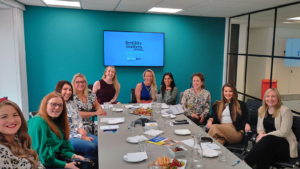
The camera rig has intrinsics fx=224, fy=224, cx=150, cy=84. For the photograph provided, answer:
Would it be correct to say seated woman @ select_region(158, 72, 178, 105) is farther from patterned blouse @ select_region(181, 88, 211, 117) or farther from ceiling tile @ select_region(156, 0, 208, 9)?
ceiling tile @ select_region(156, 0, 208, 9)

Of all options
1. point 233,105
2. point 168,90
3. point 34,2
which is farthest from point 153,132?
point 34,2

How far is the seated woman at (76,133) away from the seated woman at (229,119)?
5.28 feet

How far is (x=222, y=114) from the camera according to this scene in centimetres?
343

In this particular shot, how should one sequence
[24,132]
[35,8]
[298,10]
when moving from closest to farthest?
[24,132]
[298,10]
[35,8]

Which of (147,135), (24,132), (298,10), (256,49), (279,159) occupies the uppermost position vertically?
(298,10)

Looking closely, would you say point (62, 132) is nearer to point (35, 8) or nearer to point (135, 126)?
point (135, 126)

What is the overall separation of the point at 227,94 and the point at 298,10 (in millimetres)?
2242

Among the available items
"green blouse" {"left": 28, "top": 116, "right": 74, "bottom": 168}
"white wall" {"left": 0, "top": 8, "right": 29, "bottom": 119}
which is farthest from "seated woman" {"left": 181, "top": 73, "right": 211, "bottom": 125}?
"white wall" {"left": 0, "top": 8, "right": 29, "bottom": 119}

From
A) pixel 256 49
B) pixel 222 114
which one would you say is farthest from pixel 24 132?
pixel 256 49

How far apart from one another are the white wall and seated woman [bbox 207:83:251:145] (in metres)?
4.09

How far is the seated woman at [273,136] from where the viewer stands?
8.64ft

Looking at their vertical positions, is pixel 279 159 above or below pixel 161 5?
below

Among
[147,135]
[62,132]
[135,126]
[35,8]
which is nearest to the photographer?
[62,132]

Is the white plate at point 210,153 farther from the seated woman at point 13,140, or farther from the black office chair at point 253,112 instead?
the black office chair at point 253,112
